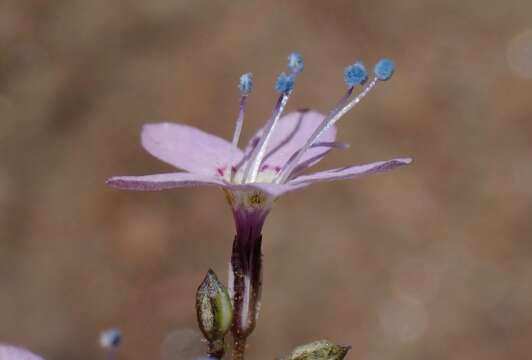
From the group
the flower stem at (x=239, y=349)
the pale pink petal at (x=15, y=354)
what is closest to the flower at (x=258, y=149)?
the flower stem at (x=239, y=349)

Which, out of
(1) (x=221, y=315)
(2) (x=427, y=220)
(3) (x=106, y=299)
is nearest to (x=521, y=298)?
(2) (x=427, y=220)

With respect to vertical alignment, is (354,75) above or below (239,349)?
above

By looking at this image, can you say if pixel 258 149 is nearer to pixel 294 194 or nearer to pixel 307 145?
pixel 307 145

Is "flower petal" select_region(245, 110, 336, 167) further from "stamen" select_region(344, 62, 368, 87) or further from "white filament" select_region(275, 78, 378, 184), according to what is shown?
"stamen" select_region(344, 62, 368, 87)

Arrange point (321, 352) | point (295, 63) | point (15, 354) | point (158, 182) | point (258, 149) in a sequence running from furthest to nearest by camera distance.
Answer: point (295, 63) → point (258, 149) → point (15, 354) → point (321, 352) → point (158, 182)

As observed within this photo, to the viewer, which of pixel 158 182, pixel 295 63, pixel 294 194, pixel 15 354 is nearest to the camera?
pixel 158 182

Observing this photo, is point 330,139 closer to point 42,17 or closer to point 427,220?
point 427,220

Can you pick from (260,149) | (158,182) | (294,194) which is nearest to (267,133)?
(260,149)
